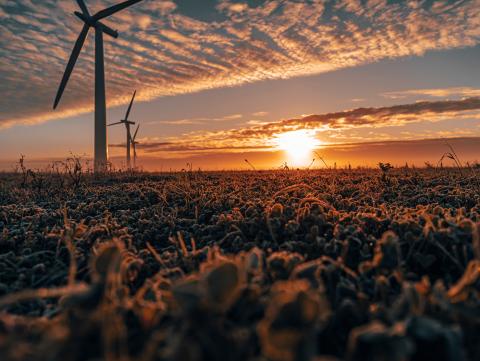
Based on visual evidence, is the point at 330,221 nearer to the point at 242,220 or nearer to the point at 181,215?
the point at 242,220

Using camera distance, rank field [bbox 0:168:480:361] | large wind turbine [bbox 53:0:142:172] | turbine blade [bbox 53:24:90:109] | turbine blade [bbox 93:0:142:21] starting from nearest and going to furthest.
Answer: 1. field [bbox 0:168:480:361]
2. turbine blade [bbox 53:24:90:109]
3. turbine blade [bbox 93:0:142:21]
4. large wind turbine [bbox 53:0:142:172]

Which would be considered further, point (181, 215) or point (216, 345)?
point (181, 215)

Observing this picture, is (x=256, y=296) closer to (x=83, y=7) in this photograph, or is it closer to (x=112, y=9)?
(x=112, y=9)

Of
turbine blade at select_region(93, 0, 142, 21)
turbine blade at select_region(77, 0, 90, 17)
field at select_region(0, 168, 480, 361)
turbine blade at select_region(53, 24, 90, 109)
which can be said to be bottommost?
field at select_region(0, 168, 480, 361)

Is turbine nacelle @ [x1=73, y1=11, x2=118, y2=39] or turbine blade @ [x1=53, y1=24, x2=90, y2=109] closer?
turbine blade @ [x1=53, y1=24, x2=90, y2=109]

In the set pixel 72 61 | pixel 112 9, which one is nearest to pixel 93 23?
pixel 112 9

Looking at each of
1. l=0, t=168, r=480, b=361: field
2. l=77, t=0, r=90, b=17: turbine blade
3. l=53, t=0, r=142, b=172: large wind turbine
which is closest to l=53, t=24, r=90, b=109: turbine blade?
l=53, t=0, r=142, b=172: large wind turbine

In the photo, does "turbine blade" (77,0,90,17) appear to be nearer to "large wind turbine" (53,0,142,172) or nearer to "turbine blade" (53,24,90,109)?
"large wind turbine" (53,0,142,172)

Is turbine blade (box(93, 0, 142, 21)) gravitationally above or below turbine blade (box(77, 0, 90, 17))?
below

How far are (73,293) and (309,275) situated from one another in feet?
3.64

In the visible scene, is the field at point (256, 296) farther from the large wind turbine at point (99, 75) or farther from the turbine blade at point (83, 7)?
the turbine blade at point (83, 7)

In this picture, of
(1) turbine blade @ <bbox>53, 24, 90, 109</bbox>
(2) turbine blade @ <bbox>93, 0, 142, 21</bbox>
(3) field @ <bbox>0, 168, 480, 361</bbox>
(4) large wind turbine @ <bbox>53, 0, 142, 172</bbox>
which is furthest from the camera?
(4) large wind turbine @ <bbox>53, 0, 142, 172</bbox>

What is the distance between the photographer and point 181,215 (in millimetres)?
5473

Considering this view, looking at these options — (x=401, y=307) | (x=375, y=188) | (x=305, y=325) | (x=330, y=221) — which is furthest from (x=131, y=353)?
(x=375, y=188)
